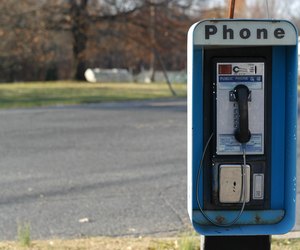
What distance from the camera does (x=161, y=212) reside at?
6680mm

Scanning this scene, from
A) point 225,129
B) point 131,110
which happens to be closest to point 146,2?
point 131,110

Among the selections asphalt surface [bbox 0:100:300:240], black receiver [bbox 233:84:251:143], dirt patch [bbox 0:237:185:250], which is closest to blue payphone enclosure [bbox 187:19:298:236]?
black receiver [bbox 233:84:251:143]

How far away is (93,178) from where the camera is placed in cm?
840

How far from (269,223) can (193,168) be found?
2.03 ft

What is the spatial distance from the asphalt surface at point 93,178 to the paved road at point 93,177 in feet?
0.03

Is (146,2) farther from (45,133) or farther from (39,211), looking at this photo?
(39,211)

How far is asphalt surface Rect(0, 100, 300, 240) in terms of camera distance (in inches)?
247

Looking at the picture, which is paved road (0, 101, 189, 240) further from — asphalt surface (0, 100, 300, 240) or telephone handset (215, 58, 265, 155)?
telephone handset (215, 58, 265, 155)

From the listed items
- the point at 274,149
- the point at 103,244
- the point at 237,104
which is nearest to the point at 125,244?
the point at 103,244

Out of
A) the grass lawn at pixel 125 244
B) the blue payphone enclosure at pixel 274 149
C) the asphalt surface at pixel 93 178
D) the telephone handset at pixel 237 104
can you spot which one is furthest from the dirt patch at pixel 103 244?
the telephone handset at pixel 237 104

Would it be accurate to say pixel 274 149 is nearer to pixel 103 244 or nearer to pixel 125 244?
pixel 125 244

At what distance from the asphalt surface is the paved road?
0.01 meters

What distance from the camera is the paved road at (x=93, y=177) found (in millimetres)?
6297

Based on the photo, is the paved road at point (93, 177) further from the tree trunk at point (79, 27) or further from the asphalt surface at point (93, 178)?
the tree trunk at point (79, 27)
